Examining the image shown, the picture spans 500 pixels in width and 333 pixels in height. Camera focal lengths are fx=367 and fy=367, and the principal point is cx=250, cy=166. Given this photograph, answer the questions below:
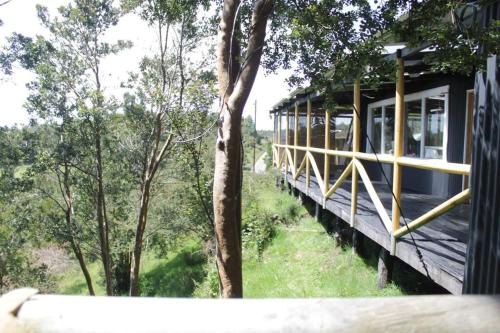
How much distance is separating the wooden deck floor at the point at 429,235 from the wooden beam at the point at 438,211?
0.17 metres

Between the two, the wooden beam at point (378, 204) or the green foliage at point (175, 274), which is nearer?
the wooden beam at point (378, 204)

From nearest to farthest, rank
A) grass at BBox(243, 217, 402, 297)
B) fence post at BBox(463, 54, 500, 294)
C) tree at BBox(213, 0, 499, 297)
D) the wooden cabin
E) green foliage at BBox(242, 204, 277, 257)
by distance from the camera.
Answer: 1. fence post at BBox(463, 54, 500, 294)
2. tree at BBox(213, 0, 499, 297)
3. the wooden cabin
4. grass at BBox(243, 217, 402, 297)
5. green foliage at BBox(242, 204, 277, 257)

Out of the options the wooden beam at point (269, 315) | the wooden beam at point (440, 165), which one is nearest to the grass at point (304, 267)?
the wooden beam at point (440, 165)

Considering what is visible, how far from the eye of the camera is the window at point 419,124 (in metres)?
7.97

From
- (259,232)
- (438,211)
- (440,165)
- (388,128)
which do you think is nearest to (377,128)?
(388,128)

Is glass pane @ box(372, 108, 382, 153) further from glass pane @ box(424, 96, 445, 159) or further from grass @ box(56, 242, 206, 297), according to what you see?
grass @ box(56, 242, 206, 297)

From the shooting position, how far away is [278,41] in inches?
185

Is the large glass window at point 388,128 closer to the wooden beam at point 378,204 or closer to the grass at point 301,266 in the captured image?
the grass at point 301,266

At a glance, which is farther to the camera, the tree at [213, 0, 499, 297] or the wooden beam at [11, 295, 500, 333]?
the tree at [213, 0, 499, 297]

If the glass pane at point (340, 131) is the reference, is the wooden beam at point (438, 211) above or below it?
below

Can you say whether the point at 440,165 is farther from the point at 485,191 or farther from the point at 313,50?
the point at 313,50

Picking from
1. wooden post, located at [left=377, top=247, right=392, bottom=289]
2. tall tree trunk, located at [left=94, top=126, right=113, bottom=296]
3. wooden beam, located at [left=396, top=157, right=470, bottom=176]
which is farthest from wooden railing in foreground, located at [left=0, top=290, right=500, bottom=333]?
tall tree trunk, located at [left=94, top=126, right=113, bottom=296]

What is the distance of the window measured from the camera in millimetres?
7969

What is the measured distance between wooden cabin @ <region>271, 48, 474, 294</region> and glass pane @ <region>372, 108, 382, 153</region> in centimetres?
3
